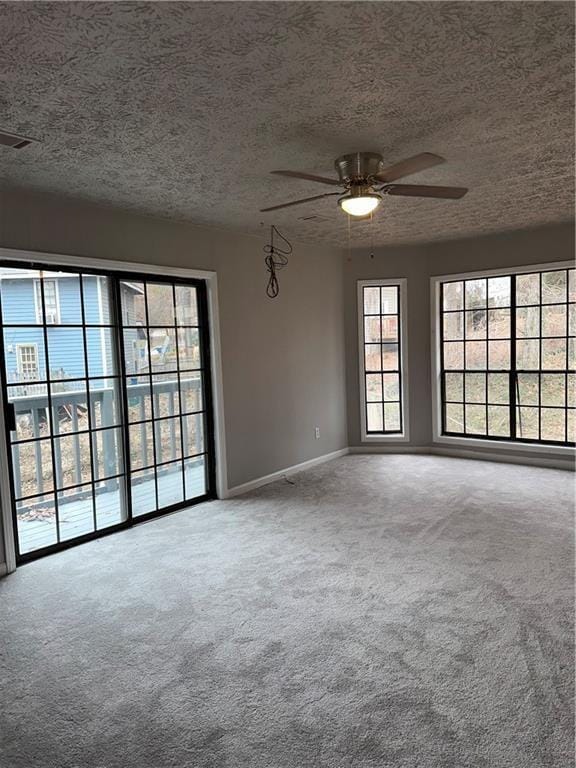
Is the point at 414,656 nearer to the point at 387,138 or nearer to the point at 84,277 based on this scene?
the point at 387,138

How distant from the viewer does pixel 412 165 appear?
2617 millimetres

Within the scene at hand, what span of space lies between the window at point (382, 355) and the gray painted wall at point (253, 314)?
0.32 meters

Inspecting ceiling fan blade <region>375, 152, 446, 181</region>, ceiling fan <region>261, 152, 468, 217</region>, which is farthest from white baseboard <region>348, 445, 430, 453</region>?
ceiling fan blade <region>375, 152, 446, 181</region>

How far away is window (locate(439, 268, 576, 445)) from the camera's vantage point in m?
5.66

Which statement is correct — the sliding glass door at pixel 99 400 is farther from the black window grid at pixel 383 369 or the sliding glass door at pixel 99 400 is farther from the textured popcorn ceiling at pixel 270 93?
the black window grid at pixel 383 369

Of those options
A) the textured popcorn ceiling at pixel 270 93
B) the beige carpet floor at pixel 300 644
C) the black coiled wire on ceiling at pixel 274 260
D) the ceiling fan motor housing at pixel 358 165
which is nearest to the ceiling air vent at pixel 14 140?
the textured popcorn ceiling at pixel 270 93

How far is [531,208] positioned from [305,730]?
457 cm

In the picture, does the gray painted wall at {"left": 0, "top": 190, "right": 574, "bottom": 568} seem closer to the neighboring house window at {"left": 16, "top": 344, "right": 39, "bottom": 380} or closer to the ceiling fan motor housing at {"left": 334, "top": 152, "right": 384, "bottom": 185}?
the neighboring house window at {"left": 16, "top": 344, "right": 39, "bottom": 380}

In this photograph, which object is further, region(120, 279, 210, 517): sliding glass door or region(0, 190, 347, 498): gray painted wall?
region(120, 279, 210, 517): sliding glass door

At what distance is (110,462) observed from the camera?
421cm

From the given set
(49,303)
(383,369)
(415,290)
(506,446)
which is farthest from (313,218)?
(506,446)

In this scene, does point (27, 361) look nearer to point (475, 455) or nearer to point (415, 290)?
point (415, 290)

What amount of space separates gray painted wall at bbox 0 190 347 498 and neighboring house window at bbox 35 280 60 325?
27 centimetres

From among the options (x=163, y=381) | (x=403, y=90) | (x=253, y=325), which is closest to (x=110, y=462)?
(x=163, y=381)
